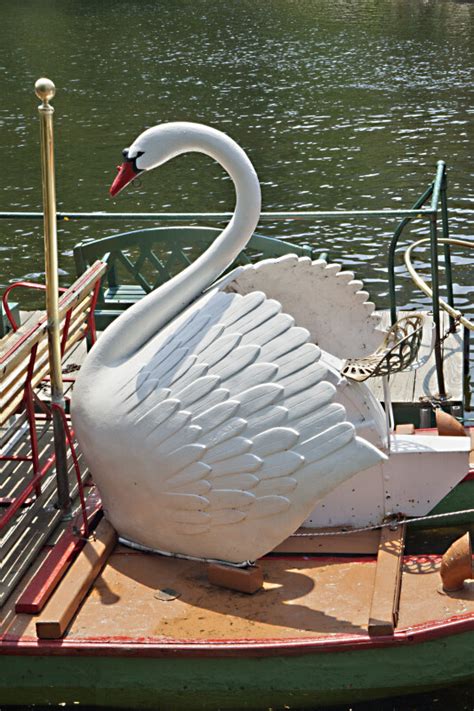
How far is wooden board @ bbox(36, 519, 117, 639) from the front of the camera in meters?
6.55

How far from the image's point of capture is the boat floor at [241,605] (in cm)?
661

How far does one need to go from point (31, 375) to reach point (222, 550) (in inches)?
60.4

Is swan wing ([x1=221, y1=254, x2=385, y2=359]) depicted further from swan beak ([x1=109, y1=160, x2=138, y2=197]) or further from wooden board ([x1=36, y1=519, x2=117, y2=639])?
wooden board ([x1=36, y1=519, x2=117, y2=639])

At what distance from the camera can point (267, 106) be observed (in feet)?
81.0

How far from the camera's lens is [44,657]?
259 inches

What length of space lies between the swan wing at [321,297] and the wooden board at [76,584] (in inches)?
66.7

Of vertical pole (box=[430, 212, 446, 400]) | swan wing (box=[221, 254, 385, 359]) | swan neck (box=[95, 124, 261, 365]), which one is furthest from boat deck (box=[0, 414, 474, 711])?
vertical pole (box=[430, 212, 446, 400])

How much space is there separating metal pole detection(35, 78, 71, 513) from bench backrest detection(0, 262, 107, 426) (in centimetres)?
16

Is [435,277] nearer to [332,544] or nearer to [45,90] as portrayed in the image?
[332,544]

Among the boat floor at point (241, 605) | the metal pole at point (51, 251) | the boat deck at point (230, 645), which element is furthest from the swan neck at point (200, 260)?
the boat deck at point (230, 645)

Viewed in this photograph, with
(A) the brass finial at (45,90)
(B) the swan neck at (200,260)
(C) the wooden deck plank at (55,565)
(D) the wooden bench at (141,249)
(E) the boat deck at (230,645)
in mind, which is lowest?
(E) the boat deck at (230,645)

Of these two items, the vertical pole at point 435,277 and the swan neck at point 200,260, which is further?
the vertical pole at point 435,277

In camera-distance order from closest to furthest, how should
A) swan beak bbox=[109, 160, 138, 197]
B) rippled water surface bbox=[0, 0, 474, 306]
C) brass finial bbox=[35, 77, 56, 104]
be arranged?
brass finial bbox=[35, 77, 56, 104], swan beak bbox=[109, 160, 138, 197], rippled water surface bbox=[0, 0, 474, 306]

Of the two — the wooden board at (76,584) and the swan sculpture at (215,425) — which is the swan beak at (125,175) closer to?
the swan sculpture at (215,425)
